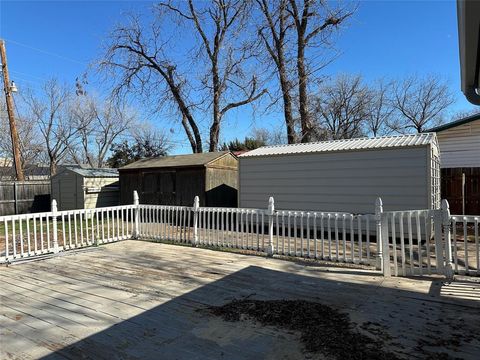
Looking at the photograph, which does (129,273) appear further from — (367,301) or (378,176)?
(378,176)

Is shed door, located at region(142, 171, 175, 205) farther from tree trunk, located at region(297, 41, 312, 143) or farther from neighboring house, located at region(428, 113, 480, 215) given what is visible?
neighboring house, located at region(428, 113, 480, 215)

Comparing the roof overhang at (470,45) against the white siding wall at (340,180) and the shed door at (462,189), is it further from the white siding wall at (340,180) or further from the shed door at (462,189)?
the shed door at (462,189)

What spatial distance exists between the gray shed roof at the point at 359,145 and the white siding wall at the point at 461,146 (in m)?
4.44

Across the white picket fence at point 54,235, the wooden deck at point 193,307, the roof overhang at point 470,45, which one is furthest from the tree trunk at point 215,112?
the roof overhang at point 470,45

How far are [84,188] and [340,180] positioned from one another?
428 inches

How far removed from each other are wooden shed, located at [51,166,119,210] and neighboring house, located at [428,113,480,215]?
13.5m

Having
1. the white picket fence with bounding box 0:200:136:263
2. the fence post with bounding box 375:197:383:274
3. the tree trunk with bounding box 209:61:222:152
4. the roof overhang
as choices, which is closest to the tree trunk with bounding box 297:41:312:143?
the tree trunk with bounding box 209:61:222:152

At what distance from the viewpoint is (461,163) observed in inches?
536

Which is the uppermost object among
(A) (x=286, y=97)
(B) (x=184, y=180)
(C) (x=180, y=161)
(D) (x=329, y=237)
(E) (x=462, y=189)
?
(A) (x=286, y=97)

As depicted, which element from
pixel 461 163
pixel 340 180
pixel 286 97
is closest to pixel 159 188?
pixel 340 180

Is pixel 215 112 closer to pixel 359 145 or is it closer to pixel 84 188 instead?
pixel 84 188

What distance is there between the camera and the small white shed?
9.23 m

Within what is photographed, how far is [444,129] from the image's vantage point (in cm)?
1386

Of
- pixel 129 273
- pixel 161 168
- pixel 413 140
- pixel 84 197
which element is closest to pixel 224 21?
pixel 161 168
